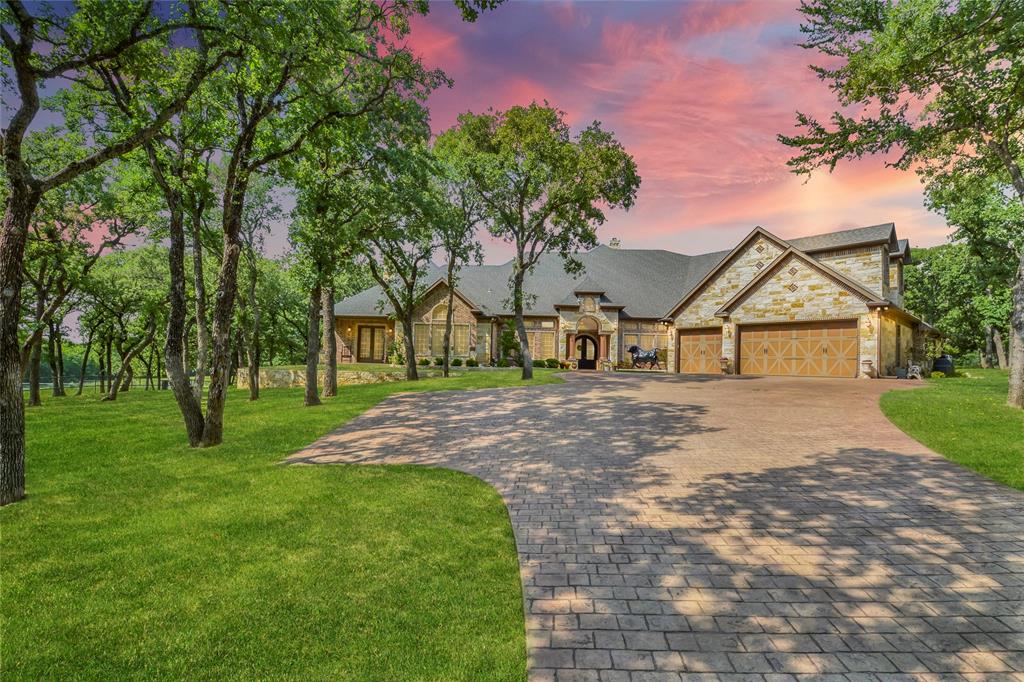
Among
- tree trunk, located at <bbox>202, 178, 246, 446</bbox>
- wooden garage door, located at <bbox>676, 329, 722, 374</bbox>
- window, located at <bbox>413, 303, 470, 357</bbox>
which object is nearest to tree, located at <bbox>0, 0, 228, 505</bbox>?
tree trunk, located at <bbox>202, 178, 246, 446</bbox>

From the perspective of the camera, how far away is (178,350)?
30.7ft

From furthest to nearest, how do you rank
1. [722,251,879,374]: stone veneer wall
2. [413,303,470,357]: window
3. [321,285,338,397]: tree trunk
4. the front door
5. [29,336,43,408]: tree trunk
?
the front door, [413,303,470,357]: window, [722,251,879,374]: stone veneer wall, [29,336,43,408]: tree trunk, [321,285,338,397]: tree trunk

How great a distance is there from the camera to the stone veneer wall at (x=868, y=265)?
25.8m

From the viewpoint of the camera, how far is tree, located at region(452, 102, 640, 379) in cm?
2058

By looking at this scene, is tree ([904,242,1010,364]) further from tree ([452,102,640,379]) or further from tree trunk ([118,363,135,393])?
tree trunk ([118,363,135,393])

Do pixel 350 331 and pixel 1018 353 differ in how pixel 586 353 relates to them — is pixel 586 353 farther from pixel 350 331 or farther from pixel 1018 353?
pixel 1018 353

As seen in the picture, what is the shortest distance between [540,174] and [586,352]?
19.8m

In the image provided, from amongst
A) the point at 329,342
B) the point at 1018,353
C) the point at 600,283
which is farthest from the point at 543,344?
the point at 1018,353

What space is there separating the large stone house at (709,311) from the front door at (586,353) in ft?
0.50

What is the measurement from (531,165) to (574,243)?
4391mm

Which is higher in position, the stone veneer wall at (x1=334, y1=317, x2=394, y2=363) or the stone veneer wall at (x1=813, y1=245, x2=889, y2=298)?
the stone veneer wall at (x1=813, y1=245, x2=889, y2=298)

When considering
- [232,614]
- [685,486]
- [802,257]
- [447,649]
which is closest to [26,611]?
[232,614]

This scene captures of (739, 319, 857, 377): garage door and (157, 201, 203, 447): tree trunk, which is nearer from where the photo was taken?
(157, 201, 203, 447): tree trunk

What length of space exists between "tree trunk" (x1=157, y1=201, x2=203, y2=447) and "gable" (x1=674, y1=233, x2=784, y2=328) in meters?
24.0
